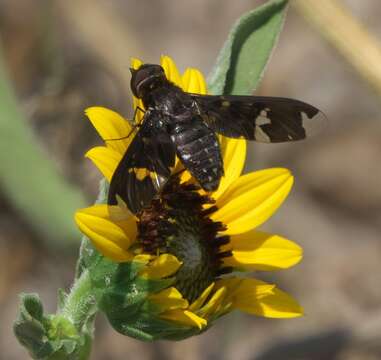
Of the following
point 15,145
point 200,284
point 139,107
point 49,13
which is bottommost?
point 200,284

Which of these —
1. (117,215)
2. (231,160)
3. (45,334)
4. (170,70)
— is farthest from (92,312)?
(170,70)

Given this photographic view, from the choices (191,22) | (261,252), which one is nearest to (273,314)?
(261,252)

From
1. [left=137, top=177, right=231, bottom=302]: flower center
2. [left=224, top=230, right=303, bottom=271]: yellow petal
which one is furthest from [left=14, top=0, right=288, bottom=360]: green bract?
[left=224, top=230, right=303, bottom=271]: yellow petal

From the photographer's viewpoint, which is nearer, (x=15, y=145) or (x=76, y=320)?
(x=76, y=320)

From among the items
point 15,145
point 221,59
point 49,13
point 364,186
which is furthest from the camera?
point 364,186

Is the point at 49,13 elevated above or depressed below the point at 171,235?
above

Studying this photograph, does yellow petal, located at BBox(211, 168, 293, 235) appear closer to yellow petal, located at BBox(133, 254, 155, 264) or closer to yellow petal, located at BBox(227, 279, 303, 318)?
yellow petal, located at BBox(227, 279, 303, 318)

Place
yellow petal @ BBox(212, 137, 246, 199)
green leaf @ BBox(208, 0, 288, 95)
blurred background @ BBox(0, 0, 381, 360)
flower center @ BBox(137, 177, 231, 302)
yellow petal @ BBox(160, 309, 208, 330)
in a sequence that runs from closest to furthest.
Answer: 1. yellow petal @ BBox(160, 309, 208, 330)
2. flower center @ BBox(137, 177, 231, 302)
3. yellow petal @ BBox(212, 137, 246, 199)
4. green leaf @ BBox(208, 0, 288, 95)
5. blurred background @ BBox(0, 0, 381, 360)

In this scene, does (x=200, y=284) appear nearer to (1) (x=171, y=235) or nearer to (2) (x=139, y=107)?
(1) (x=171, y=235)
